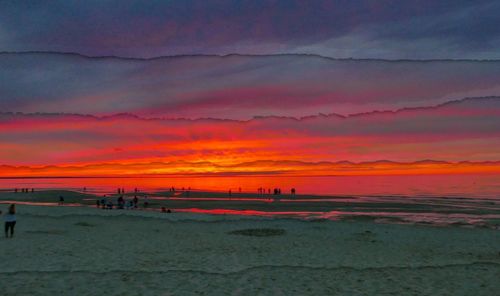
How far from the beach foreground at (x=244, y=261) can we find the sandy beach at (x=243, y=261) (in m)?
0.03

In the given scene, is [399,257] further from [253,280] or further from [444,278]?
[253,280]

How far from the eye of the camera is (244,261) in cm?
1691

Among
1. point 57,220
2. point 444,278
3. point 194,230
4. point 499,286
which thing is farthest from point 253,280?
point 57,220

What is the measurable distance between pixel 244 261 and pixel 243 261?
0.13 ft

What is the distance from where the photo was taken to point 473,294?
12.5 meters

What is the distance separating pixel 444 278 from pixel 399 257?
4.12 m

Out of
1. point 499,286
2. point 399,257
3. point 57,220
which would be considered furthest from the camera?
point 57,220

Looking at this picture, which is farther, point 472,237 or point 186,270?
point 472,237

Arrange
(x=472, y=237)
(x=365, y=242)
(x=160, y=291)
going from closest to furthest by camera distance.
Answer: (x=160, y=291), (x=365, y=242), (x=472, y=237)

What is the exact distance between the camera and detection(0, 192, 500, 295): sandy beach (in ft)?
41.8

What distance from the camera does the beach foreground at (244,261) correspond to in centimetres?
1274

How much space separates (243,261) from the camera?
1691cm

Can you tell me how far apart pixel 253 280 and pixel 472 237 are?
718 inches

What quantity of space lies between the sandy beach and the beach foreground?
0.11 feet
